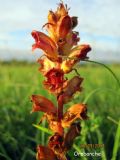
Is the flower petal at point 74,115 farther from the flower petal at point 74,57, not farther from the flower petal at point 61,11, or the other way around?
the flower petal at point 61,11

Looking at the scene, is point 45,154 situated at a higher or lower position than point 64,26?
lower

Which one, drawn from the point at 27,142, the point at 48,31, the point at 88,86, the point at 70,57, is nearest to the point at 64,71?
the point at 70,57

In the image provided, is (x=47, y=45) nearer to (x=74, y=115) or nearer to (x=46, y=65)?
(x=46, y=65)

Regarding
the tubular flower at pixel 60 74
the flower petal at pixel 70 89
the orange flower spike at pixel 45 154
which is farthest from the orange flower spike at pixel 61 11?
the orange flower spike at pixel 45 154

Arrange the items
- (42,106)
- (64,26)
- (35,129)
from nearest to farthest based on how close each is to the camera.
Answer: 1. (64,26)
2. (42,106)
3. (35,129)

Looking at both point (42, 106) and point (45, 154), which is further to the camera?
point (42, 106)

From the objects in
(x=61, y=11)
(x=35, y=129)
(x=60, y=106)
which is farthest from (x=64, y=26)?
(x=35, y=129)

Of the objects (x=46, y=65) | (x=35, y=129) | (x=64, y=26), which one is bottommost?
(x=35, y=129)

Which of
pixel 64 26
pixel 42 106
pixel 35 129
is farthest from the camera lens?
pixel 35 129
